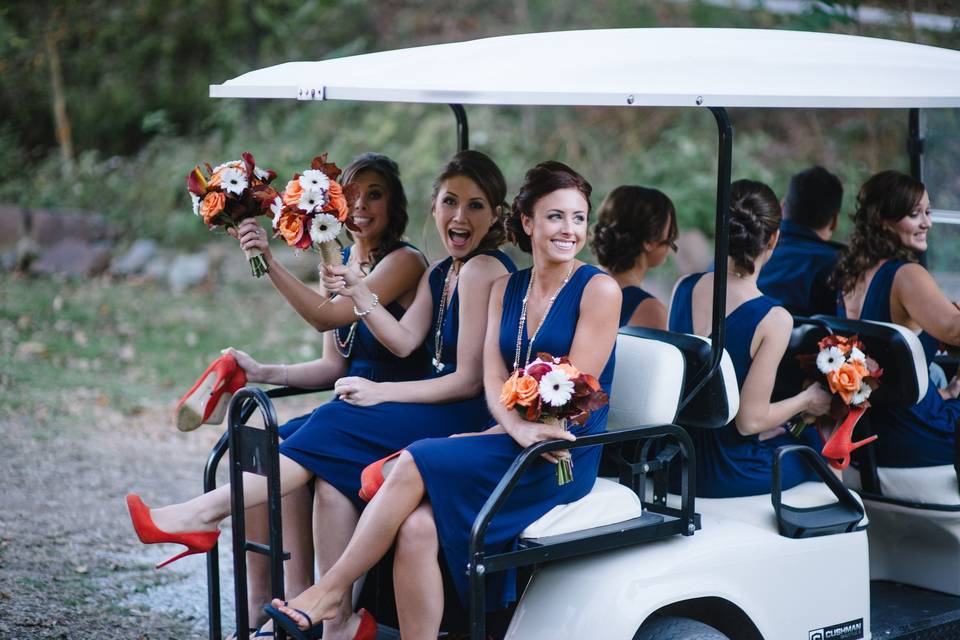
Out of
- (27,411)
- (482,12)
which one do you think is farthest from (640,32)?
(482,12)

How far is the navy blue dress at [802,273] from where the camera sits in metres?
4.64

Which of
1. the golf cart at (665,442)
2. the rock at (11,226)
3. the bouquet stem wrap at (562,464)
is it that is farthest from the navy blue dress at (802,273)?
the rock at (11,226)

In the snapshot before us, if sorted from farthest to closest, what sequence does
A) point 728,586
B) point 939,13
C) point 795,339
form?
point 939,13
point 795,339
point 728,586

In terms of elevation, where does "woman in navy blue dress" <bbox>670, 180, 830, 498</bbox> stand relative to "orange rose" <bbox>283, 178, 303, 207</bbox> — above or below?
below

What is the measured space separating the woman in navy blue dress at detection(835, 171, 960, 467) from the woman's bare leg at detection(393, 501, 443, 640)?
186cm

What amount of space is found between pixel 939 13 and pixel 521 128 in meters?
6.06

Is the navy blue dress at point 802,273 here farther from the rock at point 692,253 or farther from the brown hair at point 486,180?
the rock at point 692,253

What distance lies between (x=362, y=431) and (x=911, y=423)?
1929mm

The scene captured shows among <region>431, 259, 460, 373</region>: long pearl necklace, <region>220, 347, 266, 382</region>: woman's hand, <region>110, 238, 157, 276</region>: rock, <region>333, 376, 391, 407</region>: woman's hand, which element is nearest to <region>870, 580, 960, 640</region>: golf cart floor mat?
<region>431, 259, 460, 373</region>: long pearl necklace

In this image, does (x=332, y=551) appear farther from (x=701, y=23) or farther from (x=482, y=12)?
(x=482, y=12)

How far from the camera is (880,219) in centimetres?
407

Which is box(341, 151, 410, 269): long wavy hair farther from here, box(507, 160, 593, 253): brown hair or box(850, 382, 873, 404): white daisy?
box(850, 382, 873, 404): white daisy

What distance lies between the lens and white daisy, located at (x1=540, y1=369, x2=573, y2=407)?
2.82m

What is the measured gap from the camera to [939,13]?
6.90 meters
